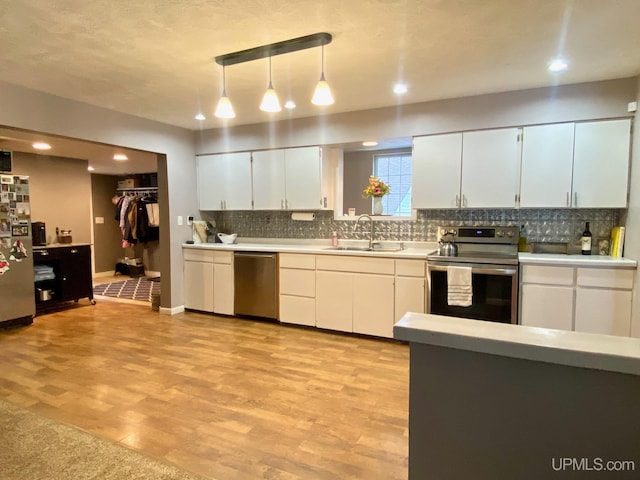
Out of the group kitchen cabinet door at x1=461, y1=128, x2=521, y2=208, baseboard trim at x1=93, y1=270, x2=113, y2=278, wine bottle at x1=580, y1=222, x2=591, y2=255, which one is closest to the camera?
wine bottle at x1=580, y1=222, x2=591, y2=255

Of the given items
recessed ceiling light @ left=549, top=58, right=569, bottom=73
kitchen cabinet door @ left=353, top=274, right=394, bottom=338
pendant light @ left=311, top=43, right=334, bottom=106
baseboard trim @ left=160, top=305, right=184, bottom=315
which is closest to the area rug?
pendant light @ left=311, top=43, right=334, bottom=106

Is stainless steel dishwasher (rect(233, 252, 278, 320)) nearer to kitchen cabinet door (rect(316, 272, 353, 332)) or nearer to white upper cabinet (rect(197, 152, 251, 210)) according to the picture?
kitchen cabinet door (rect(316, 272, 353, 332))

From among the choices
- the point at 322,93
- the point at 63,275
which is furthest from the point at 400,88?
the point at 63,275

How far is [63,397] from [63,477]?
0.99 m

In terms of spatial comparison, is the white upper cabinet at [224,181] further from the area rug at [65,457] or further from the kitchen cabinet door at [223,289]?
the area rug at [65,457]

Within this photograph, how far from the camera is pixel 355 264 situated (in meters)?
3.95

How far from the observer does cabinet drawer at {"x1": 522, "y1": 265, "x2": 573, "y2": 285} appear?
3143 millimetres

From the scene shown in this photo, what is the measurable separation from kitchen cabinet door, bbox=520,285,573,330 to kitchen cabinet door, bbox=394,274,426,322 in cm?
85

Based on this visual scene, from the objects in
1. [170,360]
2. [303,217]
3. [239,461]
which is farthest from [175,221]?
[239,461]

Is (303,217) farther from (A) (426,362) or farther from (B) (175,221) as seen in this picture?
(A) (426,362)

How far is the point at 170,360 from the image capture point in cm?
337

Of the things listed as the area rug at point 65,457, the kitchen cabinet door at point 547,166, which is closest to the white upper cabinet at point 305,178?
the kitchen cabinet door at point 547,166

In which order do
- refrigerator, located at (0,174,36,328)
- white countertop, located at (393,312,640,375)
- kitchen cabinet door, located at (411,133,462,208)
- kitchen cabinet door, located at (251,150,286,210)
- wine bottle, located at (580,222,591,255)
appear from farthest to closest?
kitchen cabinet door, located at (251,150,286,210)
refrigerator, located at (0,174,36,328)
kitchen cabinet door, located at (411,133,462,208)
wine bottle, located at (580,222,591,255)
white countertop, located at (393,312,640,375)

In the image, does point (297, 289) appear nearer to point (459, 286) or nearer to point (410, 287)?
point (410, 287)
